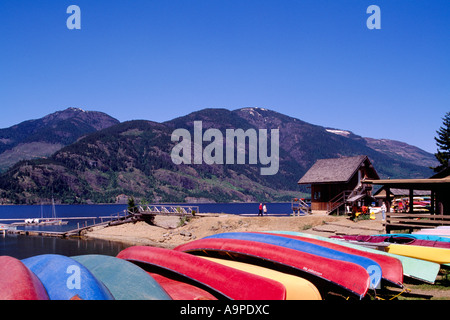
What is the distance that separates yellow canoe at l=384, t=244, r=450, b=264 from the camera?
1272 cm

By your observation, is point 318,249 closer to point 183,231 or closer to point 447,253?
point 447,253

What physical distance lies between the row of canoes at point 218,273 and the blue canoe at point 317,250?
0.02m

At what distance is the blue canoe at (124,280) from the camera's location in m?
7.18

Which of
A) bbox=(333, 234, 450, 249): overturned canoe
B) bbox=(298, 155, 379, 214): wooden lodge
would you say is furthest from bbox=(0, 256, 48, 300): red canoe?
bbox=(298, 155, 379, 214): wooden lodge

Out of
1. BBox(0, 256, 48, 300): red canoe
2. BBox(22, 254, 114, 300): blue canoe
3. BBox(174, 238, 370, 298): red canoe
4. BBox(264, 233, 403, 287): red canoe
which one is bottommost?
BBox(264, 233, 403, 287): red canoe

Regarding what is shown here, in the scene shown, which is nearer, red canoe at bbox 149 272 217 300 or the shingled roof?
red canoe at bbox 149 272 217 300

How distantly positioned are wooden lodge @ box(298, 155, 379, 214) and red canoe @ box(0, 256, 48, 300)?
115ft

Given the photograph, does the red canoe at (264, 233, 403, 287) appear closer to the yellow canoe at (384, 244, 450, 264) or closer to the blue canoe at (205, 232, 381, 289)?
the blue canoe at (205, 232, 381, 289)

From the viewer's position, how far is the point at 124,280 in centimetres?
788

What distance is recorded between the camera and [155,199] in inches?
7579

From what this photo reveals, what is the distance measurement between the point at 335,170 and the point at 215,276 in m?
35.2

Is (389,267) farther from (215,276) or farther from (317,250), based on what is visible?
(215,276)

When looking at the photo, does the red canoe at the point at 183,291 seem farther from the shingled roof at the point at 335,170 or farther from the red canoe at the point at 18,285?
the shingled roof at the point at 335,170
